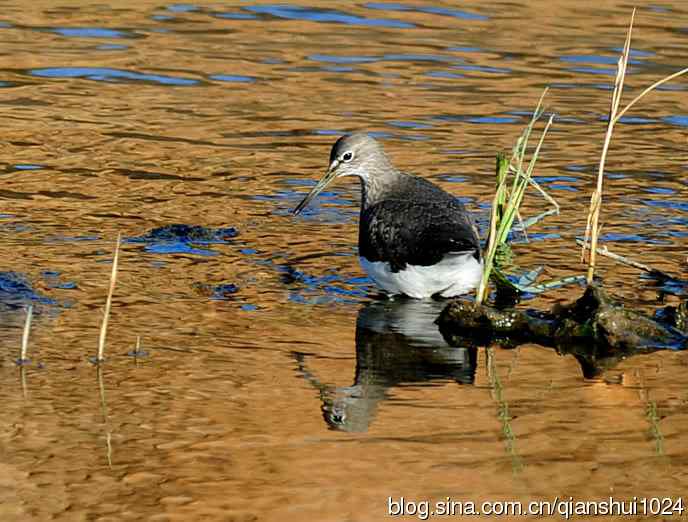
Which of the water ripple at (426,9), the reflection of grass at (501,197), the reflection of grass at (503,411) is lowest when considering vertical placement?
the water ripple at (426,9)

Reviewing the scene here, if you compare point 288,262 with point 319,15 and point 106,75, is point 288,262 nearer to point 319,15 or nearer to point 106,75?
point 106,75

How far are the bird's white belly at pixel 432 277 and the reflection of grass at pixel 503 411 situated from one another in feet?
2.59

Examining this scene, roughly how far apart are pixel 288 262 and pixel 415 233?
1115mm

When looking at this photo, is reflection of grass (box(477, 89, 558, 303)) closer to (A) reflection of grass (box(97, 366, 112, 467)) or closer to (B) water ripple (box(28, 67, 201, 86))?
(A) reflection of grass (box(97, 366, 112, 467))

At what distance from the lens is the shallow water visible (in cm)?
608

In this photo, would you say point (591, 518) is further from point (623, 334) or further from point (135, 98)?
point (135, 98)

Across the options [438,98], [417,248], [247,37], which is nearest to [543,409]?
[417,248]

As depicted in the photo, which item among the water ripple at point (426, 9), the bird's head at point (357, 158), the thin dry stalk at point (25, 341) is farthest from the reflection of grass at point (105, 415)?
the water ripple at point (426, 9)

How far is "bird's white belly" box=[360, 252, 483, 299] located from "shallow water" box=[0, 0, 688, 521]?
0.16 m

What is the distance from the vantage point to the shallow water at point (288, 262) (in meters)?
6.08

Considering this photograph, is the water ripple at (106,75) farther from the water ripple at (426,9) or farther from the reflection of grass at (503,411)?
the reflection of grass at (503,411)

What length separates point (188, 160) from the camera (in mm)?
12242

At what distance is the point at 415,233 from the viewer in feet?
28.6

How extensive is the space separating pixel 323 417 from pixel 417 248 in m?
2.12
